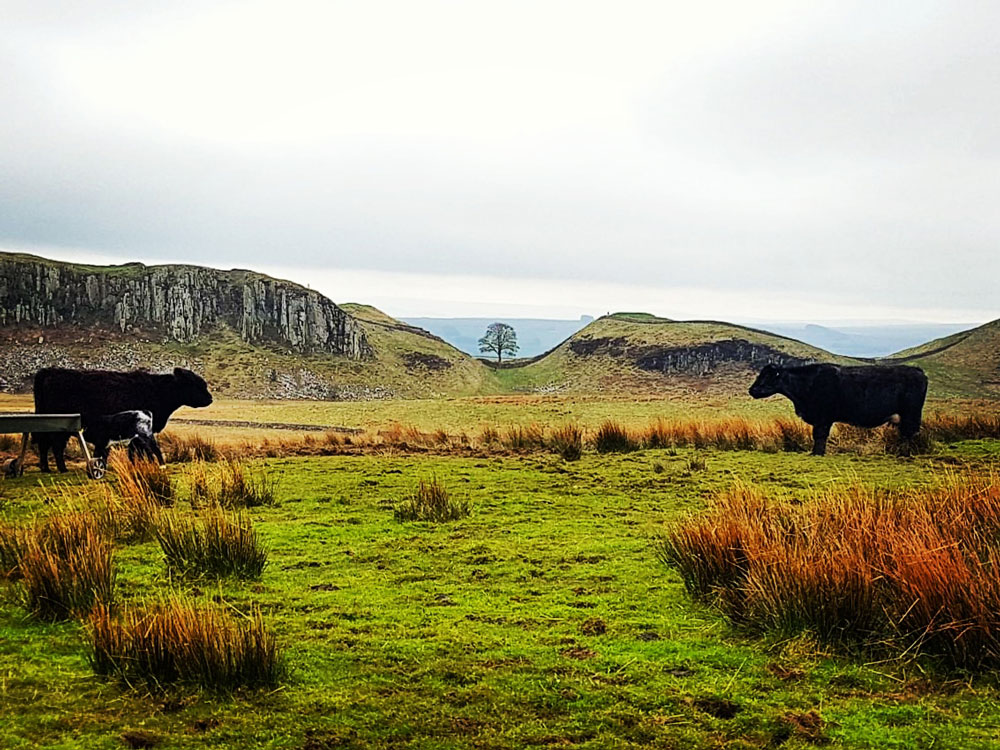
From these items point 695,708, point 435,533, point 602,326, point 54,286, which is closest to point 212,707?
point 695,708

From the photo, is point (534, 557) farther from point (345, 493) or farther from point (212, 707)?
point (345, 493)

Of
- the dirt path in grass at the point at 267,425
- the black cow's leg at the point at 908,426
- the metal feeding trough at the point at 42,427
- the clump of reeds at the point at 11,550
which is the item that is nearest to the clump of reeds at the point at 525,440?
the black cow's leg at the point at 908,426

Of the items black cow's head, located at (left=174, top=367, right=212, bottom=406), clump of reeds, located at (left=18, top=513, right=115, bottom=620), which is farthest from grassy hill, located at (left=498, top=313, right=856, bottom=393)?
clump of reeds, located at (left=18, top=513, right=115, bottom=620)

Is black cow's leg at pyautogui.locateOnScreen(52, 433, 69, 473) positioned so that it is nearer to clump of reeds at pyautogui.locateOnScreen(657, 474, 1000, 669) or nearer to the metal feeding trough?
the metal feeding trough

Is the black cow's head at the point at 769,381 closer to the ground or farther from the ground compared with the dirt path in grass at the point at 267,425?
farther from the ground

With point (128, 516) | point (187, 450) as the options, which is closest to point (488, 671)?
point (128, 516)

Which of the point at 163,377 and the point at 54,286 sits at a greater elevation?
the point at 54,286

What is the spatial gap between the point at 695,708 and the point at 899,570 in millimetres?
1755

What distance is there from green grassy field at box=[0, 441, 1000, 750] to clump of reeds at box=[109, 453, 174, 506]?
1156 millimetres

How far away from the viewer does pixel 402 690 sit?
446 centimetres

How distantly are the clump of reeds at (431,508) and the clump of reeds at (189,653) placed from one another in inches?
210

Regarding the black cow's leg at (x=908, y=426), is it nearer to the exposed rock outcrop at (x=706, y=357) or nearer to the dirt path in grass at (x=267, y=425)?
the dirt path in grass at (x=267, y=425)

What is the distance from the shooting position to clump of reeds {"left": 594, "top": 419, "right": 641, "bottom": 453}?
1797 cm

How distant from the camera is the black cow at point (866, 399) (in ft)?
55.8
